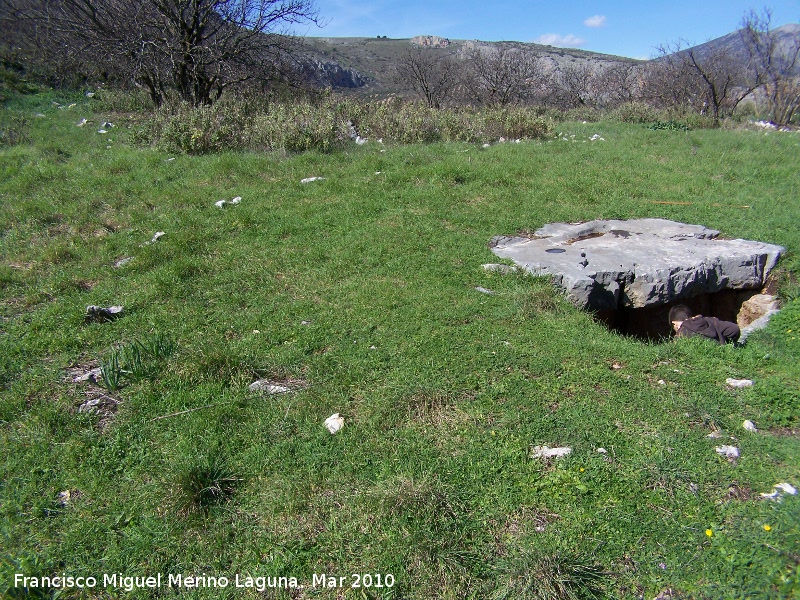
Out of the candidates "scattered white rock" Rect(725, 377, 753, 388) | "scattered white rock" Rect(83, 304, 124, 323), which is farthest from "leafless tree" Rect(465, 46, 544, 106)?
"scattered white rock" Rect(83, 304, 124, 323)

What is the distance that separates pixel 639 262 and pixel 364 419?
3.76 meters

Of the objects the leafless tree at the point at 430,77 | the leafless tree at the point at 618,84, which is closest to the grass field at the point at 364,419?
the leafless tree at the point at 618,84

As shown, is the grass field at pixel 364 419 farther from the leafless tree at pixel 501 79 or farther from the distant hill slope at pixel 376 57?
the distant hill slope at pixel 376 57

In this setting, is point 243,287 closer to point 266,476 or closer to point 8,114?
point 266,476

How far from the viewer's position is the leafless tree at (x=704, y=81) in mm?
16562

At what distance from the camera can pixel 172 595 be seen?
2227 millimetres

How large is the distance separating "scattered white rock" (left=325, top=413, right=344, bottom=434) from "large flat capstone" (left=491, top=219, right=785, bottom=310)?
276cm

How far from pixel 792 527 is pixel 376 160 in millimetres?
7141

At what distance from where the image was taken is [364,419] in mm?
3184

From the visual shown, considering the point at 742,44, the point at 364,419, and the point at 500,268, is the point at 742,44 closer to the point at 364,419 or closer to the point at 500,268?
the point at 500,268

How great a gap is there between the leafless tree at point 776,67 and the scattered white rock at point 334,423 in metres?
19.3

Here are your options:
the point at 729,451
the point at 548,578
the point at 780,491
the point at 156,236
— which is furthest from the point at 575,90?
the point at 548,578

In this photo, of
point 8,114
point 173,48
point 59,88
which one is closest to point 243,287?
point 173,48

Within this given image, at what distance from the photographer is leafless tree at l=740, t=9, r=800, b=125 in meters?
16.4
